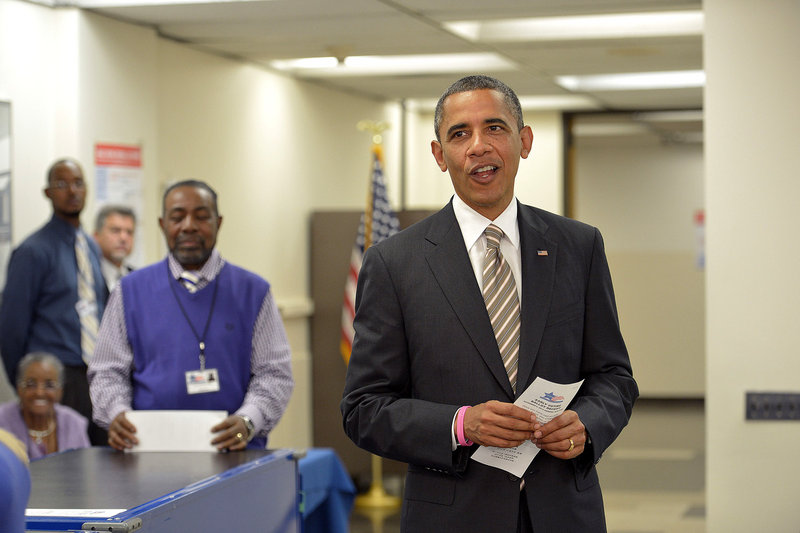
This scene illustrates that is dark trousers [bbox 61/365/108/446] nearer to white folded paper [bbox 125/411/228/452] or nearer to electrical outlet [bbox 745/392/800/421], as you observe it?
white folded paper [bbox 125/411/228/452]

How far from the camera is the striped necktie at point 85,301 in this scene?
17.2ft

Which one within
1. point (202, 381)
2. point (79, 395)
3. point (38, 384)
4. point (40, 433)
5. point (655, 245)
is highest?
point (655, 245)

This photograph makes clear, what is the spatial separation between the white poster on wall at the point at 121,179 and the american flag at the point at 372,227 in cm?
195

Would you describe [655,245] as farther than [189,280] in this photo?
Yes

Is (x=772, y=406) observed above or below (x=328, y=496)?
above

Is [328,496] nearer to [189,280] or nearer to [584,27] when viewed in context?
[189,280]

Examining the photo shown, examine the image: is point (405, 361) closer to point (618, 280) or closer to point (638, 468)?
point (638, 468)

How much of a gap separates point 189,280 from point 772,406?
2.78 meters

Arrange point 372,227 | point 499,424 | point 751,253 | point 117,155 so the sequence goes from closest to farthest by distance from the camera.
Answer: point 499,424, point 751,253, point 117,155, point 372,227

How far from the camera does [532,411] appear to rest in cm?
210

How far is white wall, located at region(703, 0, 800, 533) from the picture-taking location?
195 inches

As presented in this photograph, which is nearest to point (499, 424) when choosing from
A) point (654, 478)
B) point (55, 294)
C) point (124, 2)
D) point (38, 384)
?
point (38, 384)

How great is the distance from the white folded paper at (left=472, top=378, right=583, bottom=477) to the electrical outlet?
10.2 feet

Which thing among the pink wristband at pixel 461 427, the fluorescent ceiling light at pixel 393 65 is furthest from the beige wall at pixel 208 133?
the pink wristband at pixel 461 427
